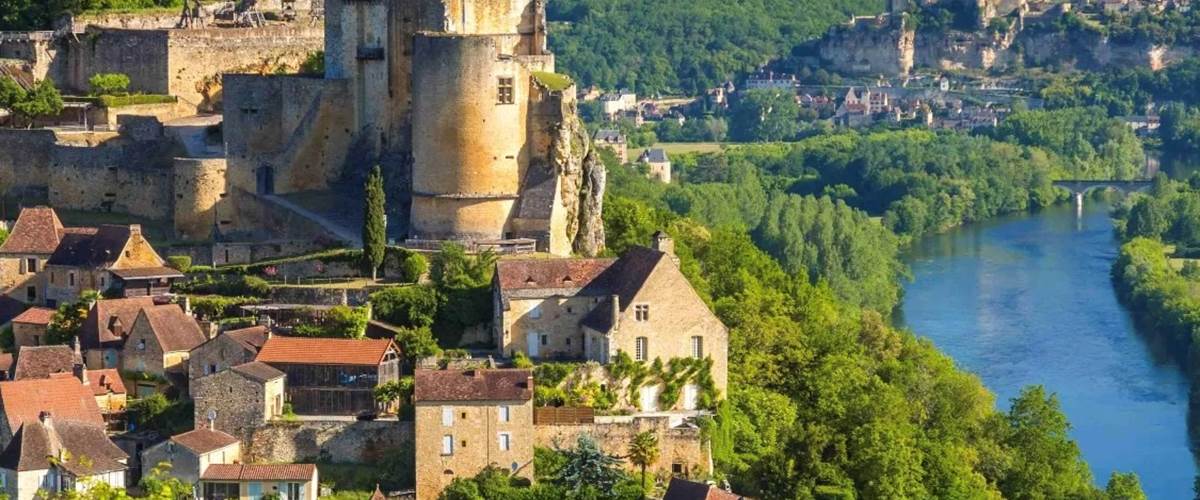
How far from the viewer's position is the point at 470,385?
131ft

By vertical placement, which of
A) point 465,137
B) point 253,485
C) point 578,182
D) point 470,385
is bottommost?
point 253,485

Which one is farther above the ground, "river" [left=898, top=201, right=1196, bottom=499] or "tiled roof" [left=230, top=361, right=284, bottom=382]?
"tiled roof" [left=230, top=361, right=284, bottom=382]

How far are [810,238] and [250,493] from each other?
45.4m

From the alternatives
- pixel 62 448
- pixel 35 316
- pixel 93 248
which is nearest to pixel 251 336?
pixel 62 448

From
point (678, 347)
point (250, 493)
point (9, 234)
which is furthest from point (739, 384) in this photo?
point (9, 234)

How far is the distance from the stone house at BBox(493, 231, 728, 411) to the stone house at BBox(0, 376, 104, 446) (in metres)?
6.74

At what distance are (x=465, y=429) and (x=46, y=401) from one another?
21.2 feet

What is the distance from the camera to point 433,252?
45.0 meters

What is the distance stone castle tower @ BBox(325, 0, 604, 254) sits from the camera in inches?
1777

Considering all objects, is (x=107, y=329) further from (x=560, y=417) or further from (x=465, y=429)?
(x=560, y=417)

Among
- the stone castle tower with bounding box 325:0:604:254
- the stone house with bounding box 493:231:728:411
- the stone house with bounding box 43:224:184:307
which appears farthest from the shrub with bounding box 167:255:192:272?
the stone house with bounding box 493:231:728:411

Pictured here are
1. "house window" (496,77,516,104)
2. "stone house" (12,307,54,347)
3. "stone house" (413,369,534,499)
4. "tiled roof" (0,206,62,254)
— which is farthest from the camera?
"tiled roof" (0,206,62,254)

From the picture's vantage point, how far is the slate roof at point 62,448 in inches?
1526

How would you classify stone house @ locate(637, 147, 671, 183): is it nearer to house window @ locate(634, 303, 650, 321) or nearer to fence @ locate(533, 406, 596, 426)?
house window @ locate(634, 303, 650, 321)
